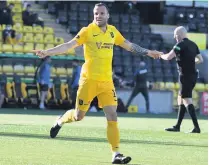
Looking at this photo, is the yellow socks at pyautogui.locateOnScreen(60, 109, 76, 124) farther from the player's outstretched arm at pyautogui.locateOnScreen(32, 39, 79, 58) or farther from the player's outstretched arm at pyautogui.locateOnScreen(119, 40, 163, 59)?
the player's outstretched arm at pyautogui.locateOnScreen(32, 39, 79, 58)

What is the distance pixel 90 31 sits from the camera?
11617mm

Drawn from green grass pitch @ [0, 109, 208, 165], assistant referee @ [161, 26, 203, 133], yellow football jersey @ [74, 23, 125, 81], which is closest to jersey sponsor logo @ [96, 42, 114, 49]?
yellow football jersey @ [74, 23, 125, 81]

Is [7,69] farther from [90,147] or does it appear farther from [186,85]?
[90,147]

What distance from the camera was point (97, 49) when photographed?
11.7 metres

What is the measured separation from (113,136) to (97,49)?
1.31 meters

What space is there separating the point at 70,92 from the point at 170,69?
804 cm

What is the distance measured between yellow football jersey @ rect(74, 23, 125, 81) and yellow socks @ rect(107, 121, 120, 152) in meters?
0.76

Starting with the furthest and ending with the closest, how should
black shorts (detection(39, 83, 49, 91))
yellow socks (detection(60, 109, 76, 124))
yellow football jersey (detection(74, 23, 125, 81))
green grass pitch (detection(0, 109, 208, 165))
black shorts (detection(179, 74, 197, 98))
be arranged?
1. black shorts (detection(39, 83, 49, 91))
2. black shorts (detection(179, 74, 197, 98))
3. yellow socks (detection(60, 109, 76, 124))
4. yellow football jersey (detection(74, 23, 125, 81))
5. green grass pitch (detection(0, 109, 208, 165))

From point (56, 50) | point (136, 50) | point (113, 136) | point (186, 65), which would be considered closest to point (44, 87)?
point (186, 65)

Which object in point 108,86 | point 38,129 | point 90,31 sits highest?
point 90,31

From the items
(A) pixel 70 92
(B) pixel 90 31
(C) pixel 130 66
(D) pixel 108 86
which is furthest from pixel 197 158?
(C) pixel 130 66

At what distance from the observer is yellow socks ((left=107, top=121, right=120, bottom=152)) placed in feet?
36.4

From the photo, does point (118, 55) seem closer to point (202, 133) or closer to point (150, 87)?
point (150, 87)

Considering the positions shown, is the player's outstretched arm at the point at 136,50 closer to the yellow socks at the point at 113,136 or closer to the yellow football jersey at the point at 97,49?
the yellow football jersey at the point at 97,49
